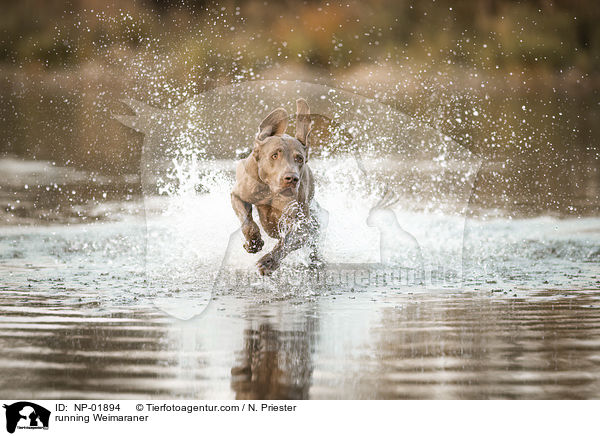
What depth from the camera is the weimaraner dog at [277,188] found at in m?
3.92

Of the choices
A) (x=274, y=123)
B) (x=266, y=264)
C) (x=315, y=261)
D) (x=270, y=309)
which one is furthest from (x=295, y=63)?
(x=270, y=309)

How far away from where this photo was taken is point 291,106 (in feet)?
19.0

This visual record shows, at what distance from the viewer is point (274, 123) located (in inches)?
162

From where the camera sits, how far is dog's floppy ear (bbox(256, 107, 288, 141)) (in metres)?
4.07

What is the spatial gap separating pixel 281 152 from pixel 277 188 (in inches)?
6.2

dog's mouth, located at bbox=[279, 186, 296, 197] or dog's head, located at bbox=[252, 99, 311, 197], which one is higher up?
dog's head, located at bbox=[252, 99, 311, 197]

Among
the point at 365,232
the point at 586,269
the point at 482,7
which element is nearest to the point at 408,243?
the point at 365,232

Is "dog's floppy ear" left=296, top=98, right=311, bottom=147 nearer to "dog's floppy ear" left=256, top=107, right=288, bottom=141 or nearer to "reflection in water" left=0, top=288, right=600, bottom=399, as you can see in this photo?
"dog's floppy ear" left=256, top=107, right=288, bottom=141

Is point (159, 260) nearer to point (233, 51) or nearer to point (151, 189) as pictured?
point (151, 189)

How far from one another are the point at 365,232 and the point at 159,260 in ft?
3.82

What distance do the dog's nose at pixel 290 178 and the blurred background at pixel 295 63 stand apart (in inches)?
115
